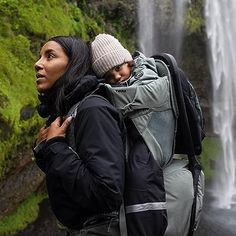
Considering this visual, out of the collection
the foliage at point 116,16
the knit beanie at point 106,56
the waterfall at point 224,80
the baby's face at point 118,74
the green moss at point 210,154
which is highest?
the knit beanie at point 106,56

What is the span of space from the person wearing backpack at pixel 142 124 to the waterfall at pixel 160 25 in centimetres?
1352

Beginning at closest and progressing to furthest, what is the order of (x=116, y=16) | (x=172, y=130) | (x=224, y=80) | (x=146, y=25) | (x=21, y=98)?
(x=172, y=130)
(x=21, y=98)
(x=116, y=16)
(x=146, y=25)
(x=224, y=80)

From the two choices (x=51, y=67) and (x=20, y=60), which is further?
(x=20, y=60)

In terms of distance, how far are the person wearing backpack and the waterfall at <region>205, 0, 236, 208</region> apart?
14.8m

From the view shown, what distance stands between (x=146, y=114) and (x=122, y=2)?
13097 millimetres

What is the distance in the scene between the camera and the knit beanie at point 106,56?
216 centimetres

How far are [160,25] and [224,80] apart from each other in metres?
4.26

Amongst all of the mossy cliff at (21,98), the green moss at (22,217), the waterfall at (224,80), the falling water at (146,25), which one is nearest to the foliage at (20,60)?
the mossy cliff at (21,98)

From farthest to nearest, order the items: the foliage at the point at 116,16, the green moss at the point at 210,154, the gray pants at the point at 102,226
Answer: the green moss at the point at 210,154, the foliage at the point at 116,16, the gray pants at the point at 102,226

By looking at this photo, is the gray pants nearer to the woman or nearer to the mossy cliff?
the woman

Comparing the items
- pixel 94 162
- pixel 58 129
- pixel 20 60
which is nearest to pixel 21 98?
pixel 20 60

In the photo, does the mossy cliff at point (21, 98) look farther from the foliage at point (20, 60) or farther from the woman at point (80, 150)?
the woman at point (80, 150)

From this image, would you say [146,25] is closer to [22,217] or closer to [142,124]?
[22,217]

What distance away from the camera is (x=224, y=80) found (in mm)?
18672
